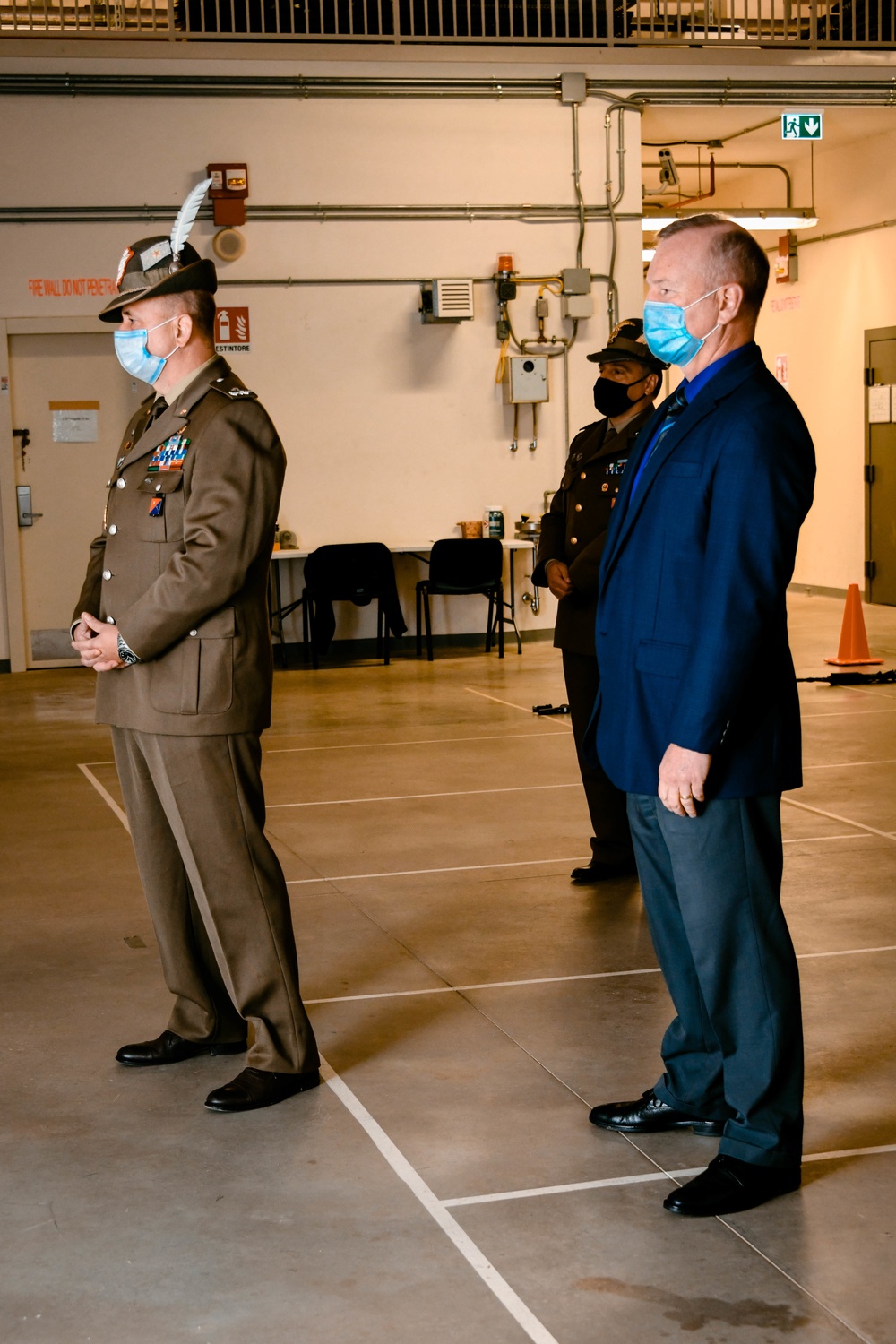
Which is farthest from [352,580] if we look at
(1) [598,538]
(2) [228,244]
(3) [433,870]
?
(1) [598,538]

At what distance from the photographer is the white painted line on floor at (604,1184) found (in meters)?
2.67

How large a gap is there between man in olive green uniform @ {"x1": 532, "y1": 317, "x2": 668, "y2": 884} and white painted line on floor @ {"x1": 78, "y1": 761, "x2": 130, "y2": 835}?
72.6 inches

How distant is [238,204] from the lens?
34.7ft

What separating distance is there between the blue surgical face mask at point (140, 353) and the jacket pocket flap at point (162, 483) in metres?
0.21

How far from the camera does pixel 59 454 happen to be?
10688mm

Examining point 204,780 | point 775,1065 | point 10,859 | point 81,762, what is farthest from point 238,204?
point 775,1065

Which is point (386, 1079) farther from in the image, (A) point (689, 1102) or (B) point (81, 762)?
(B) point (81, 762)

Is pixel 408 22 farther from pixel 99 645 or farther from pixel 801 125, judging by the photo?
pixel 99 645

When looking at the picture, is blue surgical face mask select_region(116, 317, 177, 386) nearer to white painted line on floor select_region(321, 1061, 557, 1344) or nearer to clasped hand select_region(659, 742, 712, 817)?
clasped hand select_region(659, 742, 712, 817)

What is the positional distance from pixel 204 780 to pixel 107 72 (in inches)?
337

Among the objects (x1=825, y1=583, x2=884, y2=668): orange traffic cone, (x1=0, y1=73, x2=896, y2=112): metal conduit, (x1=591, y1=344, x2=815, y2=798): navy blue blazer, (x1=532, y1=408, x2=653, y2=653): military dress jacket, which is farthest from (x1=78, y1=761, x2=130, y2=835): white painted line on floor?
(x1=0, y1=73, x2=896, y2=112): metal conduit

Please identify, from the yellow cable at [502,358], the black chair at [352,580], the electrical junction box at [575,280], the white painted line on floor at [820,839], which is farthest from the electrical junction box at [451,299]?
the white painted line on floor at [820,839]

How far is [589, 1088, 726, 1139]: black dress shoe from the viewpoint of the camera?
2908 millimetres

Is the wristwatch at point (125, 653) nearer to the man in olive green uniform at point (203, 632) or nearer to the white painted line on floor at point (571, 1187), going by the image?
the man in olive green uniform at point (203, 632)
